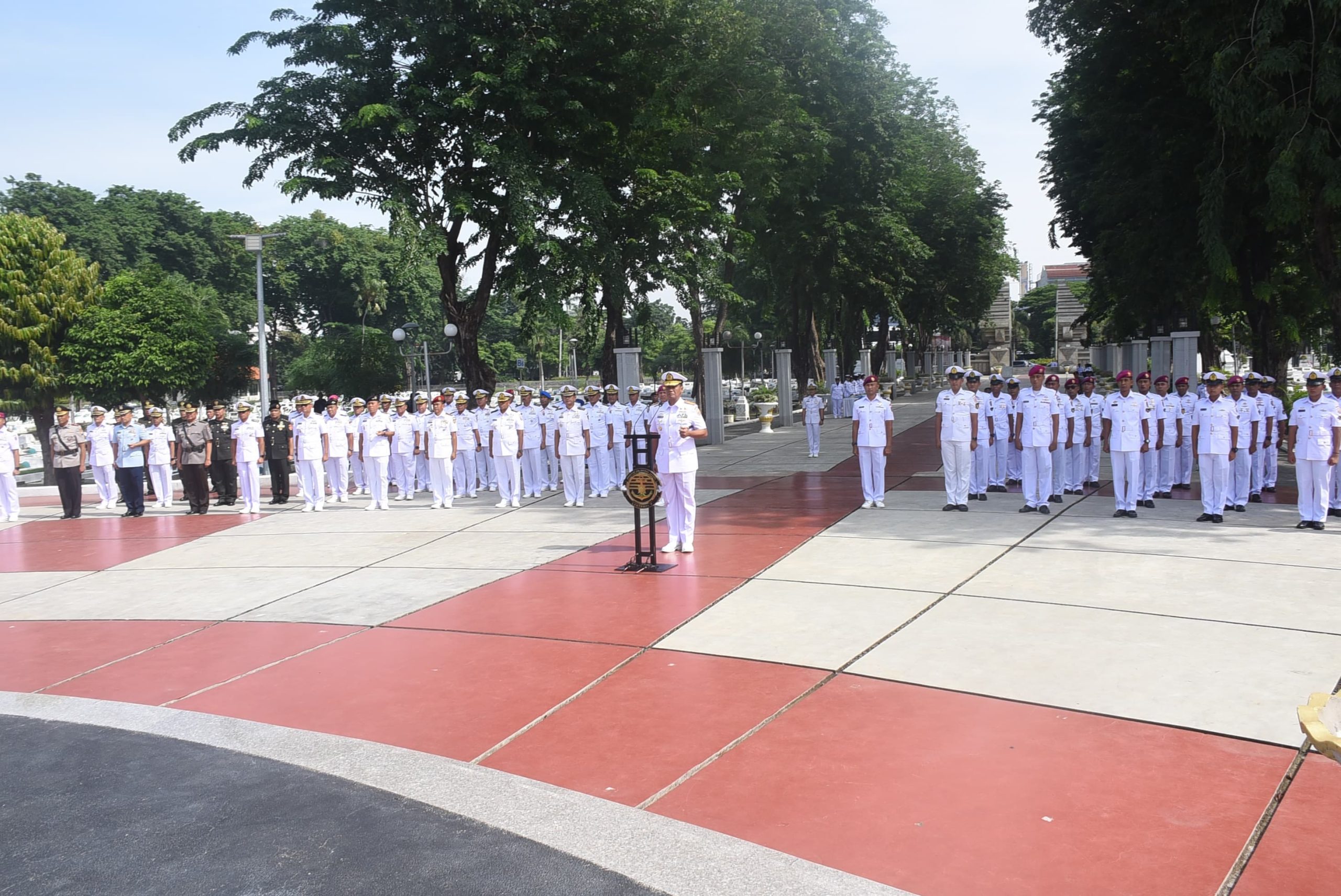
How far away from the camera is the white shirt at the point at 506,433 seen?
51.1 ft

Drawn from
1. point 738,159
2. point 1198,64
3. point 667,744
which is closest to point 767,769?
point 667,744

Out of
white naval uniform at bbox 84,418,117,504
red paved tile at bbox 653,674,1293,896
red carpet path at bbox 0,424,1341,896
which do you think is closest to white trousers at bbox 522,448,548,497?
white naval uniform at bbox 84,418,117,504

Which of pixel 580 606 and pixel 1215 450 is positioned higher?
pixel 1215 450

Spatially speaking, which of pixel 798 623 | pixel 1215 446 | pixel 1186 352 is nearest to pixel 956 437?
pixel 1215 446

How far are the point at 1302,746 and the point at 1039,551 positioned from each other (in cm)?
503

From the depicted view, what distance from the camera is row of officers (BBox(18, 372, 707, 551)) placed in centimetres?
1581

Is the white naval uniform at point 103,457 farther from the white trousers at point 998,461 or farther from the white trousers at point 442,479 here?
the white trousers at point 998,461

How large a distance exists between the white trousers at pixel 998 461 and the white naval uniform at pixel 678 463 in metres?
6.13

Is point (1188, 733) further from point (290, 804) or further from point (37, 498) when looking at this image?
point (37, 498)

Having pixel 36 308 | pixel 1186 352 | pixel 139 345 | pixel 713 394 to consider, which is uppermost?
pixel 36 308

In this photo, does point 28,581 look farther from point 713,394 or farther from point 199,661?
point 713,394

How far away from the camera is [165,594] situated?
10359 mm

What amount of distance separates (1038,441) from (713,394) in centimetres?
1440

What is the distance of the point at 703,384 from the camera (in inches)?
1127
